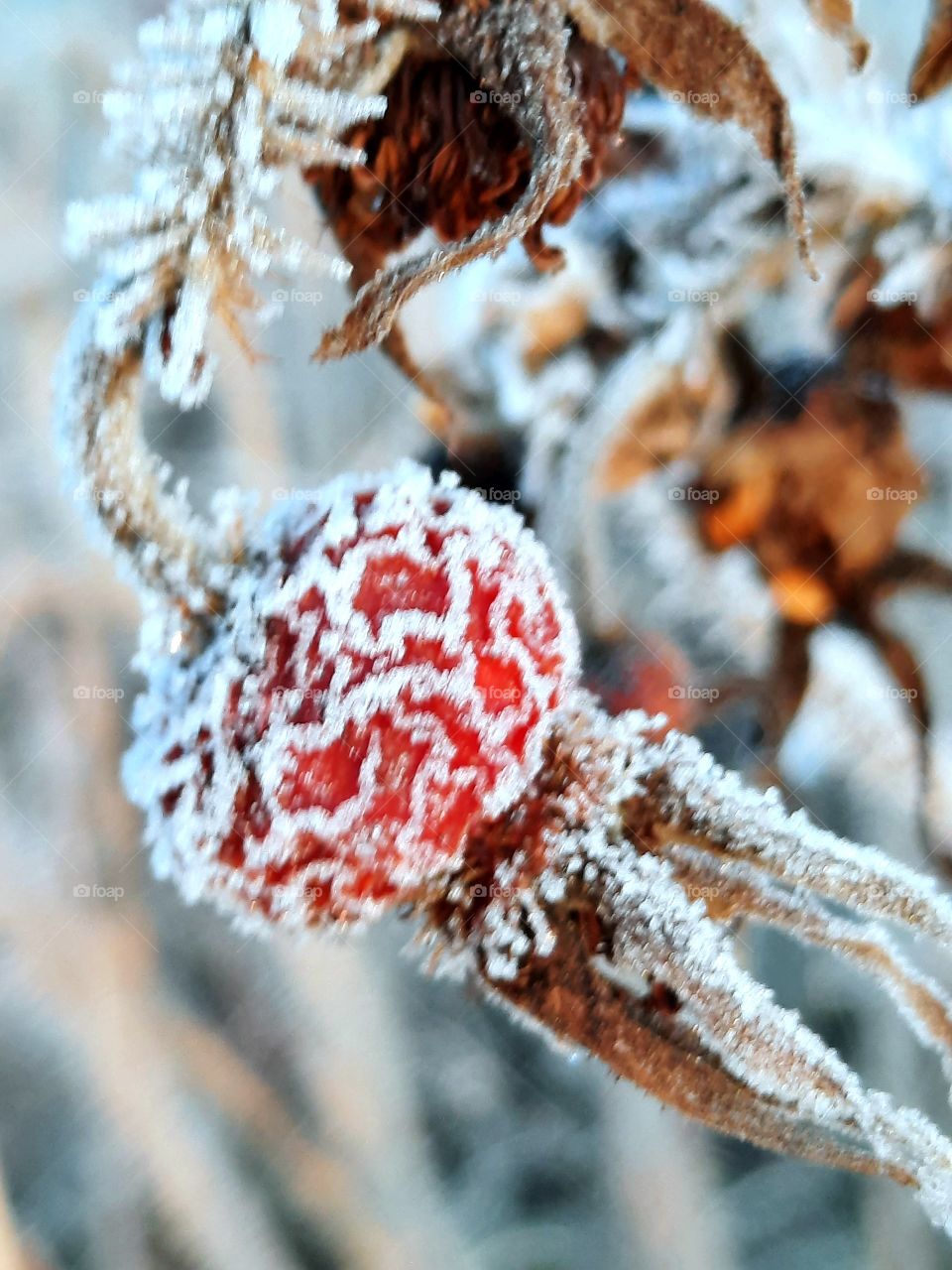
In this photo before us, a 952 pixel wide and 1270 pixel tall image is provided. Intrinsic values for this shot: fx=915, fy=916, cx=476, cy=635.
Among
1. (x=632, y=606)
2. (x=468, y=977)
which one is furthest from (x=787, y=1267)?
→ (x=632, y=606)

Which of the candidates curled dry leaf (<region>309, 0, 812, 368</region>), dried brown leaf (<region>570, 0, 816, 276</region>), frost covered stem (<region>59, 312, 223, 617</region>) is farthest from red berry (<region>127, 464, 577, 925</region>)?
dried brown leaf (<region>570, 0, 816, 276</region>)

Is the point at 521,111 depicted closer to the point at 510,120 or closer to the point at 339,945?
the point at 510,120

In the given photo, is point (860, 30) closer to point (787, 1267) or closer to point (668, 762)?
point (668, 762)

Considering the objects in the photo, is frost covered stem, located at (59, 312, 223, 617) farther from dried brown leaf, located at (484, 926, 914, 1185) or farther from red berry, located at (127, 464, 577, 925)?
dried brown leaf, located at (484, 926, 914, 1185)

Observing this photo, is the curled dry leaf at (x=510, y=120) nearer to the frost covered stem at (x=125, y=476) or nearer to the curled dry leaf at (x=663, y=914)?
the frost covered stem at (x=125, y=476)

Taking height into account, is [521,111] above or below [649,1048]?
above

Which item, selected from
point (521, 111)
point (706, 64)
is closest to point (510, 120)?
point (521, 111)
